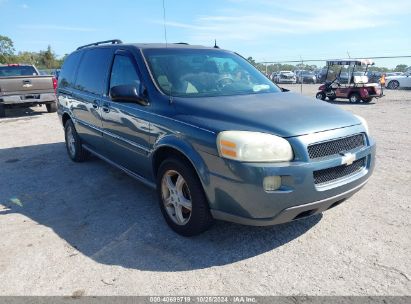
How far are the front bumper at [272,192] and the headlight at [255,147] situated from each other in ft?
0.16

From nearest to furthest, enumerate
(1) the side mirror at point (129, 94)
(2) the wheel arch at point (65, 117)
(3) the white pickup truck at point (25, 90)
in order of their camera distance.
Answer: (1) the side mirror at point (129, 94) < (2) the wheel arch at point (65, 117) < (3) the white pickup truck at point (25, 90)

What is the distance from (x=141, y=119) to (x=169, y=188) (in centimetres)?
80

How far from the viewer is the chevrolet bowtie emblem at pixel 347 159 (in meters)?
2.98

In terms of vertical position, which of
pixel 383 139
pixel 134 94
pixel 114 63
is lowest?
pixel 383 139

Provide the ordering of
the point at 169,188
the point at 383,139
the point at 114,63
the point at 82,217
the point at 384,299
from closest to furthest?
the point at 384,299 < the point at 169,188 < the point at 82,217 < the point at 114,63 < the point at 383,139

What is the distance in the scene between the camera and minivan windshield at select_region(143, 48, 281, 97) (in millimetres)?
3672

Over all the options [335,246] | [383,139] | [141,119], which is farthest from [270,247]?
[383,139]

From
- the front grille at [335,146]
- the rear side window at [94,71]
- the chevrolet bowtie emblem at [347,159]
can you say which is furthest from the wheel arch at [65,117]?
the chevrolet bowtie emblem at [347,159]

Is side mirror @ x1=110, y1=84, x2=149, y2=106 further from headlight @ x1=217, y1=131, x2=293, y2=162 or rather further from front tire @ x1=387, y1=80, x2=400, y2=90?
front tire @ x1=387, y1=80, x2=400, y2=90

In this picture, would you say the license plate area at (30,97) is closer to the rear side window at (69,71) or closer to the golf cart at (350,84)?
the rear side window at (69,71)

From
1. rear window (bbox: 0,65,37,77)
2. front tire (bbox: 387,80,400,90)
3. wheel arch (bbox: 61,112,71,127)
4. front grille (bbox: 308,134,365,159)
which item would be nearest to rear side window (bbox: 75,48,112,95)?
wheel arch (bbox: 61,112,71,127)

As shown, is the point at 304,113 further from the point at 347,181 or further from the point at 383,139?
the point at 383,139

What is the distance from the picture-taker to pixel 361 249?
312cm

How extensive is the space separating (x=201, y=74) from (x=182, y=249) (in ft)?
6.28
